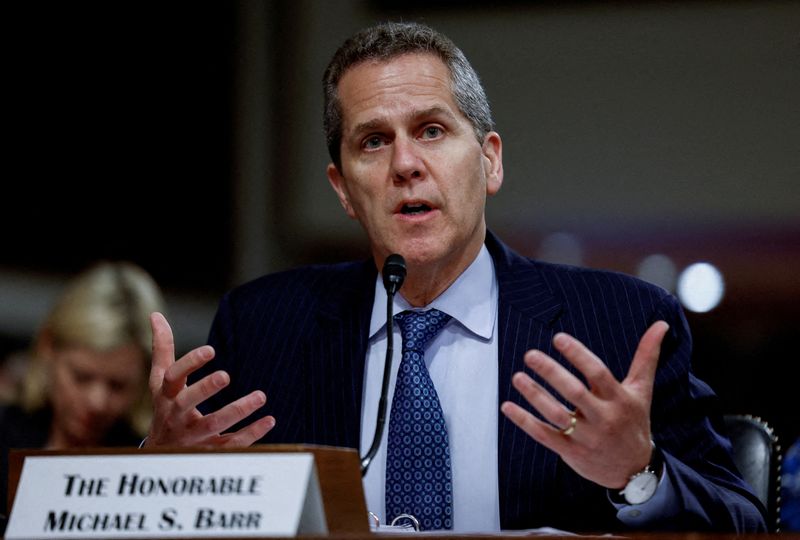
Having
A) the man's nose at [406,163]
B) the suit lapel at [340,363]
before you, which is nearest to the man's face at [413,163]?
the man's nose at [406,163]

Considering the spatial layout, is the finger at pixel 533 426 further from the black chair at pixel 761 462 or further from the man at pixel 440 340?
the black chair at pixel 761 462

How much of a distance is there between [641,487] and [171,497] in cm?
65

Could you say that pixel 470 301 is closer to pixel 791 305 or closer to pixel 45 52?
pixel 791 305

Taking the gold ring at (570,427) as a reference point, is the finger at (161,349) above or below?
above

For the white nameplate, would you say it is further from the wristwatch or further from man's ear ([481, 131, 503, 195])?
man's ear ([481, 131, 503, 195])

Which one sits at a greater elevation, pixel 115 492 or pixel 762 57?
pixel 762 57

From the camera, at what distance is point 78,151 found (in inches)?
163

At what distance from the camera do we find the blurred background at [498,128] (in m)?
3.84

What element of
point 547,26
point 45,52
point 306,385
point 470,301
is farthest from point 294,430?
point 45,52

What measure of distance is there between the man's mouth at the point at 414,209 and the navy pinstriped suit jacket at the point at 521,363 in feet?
0.70

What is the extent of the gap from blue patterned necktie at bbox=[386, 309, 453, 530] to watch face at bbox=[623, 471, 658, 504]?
0.36m

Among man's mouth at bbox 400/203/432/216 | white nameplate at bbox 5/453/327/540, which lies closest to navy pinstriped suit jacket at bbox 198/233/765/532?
man's mouth at bbox 400/203/432/216

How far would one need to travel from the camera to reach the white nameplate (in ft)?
3.47

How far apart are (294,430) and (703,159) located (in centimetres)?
249
